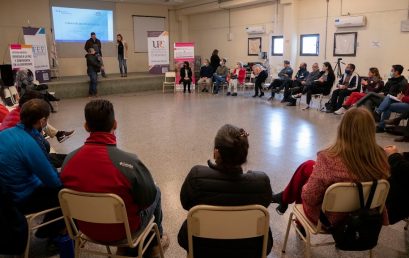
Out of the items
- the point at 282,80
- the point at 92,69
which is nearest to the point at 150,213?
the point at 282,80

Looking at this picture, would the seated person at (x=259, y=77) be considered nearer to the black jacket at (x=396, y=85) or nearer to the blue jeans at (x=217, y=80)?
the blue jeans at (x=217, y=80)

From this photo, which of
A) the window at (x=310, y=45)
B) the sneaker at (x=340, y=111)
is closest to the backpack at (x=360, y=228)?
the sneaker at (x=340, y=111)

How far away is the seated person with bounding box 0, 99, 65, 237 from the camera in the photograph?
80.4 inches

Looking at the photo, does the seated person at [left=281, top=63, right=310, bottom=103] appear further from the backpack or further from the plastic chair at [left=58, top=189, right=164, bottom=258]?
the plastic chair at [left=58, top=189, right=164, bottom=258]

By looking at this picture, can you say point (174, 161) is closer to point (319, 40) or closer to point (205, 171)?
point (205, 171)

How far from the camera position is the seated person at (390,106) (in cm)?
579

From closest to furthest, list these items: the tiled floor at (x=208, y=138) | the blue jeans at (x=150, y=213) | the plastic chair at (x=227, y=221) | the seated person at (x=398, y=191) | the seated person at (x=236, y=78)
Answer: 1. the plastic chair at (x=227, y=221)
2. the blue jeans at (x=150, y=213)
3. the seated person at (x=398, y=191)
4. the tiled floor at (x=208, y=138)
5. the seated person at (x=236, y=78)

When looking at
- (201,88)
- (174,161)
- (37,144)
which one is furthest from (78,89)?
(37,144)

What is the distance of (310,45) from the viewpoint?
9.95 m

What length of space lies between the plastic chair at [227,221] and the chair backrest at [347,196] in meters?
0.43

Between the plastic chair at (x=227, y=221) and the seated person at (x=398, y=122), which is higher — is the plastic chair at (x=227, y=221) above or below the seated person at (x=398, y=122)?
above

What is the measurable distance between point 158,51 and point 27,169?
10095 mm

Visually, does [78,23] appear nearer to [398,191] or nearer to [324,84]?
[324,84]

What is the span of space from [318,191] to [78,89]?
9.76 m
